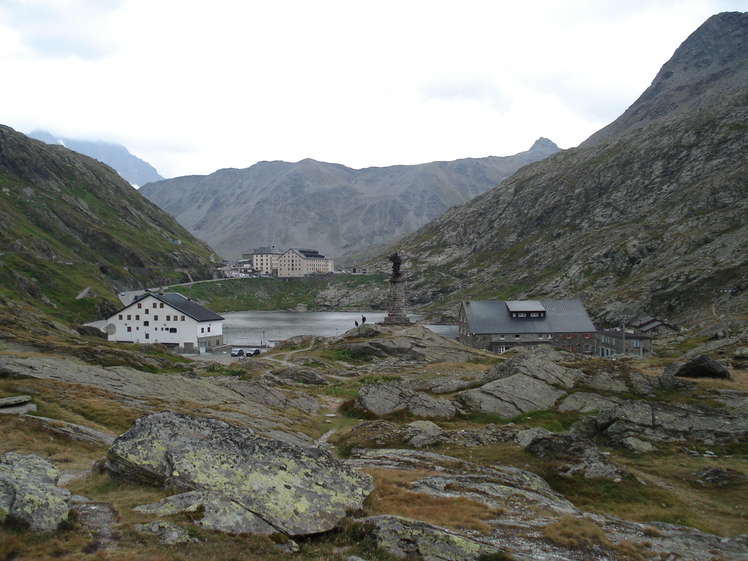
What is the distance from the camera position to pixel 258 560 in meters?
11.2

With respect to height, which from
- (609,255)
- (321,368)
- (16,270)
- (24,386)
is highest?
(609,255)

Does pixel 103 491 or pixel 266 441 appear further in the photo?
pixel 266 441

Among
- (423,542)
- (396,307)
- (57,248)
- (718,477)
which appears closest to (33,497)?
(423,542)

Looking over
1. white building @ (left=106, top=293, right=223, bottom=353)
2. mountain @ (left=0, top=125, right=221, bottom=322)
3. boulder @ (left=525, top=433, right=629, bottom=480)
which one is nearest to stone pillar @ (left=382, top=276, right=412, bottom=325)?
white building @ (left=106, top=293, right=223, bottom=353)

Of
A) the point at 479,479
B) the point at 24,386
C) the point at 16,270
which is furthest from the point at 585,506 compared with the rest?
the point at 16,270

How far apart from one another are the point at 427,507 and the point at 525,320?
78460mm

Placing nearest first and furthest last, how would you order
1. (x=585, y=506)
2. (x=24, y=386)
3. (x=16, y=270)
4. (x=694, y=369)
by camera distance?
(x=585, y=506), (x=24, y=386), (x=694, y=369), (x=16, y=270)

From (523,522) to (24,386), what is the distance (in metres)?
27.3

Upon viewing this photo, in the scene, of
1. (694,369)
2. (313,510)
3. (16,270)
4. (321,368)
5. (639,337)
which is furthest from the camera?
(16,270)

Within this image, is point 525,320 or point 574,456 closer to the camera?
point 574,456

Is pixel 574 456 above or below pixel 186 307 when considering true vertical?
below

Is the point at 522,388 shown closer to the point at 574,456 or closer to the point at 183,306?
the point at 574,456

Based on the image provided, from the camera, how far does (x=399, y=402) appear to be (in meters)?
36.4

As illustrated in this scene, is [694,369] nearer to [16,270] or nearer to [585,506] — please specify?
[585,506]
